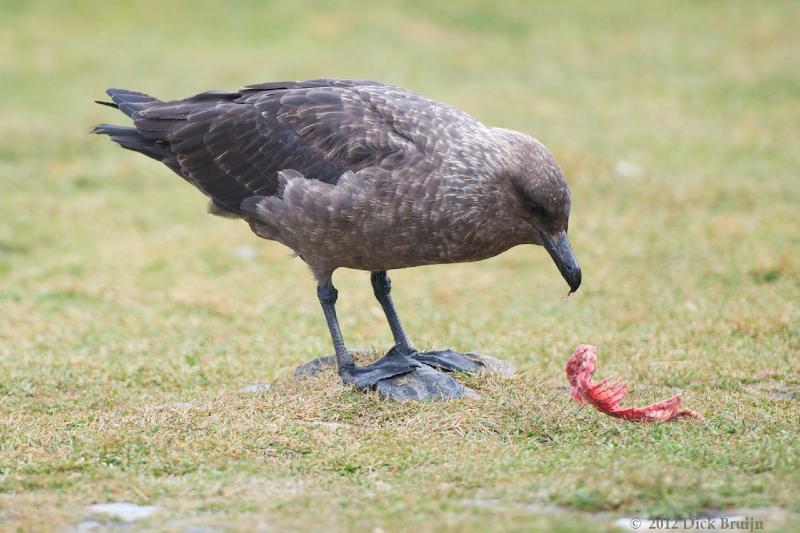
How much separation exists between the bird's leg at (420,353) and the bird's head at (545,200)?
37.4 inches

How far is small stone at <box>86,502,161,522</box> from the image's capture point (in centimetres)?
449

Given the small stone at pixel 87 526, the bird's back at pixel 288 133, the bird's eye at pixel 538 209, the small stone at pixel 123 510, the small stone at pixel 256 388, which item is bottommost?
the small stone at pixel 87 526

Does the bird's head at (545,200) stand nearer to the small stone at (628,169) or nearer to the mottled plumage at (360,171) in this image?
the mottled plumage at (360,171)

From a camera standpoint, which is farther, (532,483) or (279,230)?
(279,230)

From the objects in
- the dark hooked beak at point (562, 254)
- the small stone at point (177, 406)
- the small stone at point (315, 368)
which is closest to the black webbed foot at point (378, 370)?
the small stone at point (315, 368)

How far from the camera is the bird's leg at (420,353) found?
21.6 feet

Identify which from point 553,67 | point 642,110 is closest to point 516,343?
point 642,110

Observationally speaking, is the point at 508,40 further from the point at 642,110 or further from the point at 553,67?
the point at 642,110

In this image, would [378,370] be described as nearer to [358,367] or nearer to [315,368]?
[358,367]

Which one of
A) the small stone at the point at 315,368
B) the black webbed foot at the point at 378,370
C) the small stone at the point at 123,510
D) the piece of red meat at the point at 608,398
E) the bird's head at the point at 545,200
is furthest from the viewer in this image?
the small stone at the point at 315,368

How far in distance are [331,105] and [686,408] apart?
2.74 metres

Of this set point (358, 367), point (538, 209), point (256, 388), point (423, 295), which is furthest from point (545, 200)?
point (423, 295)

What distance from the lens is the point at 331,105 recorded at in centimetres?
659

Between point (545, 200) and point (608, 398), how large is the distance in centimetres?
113
